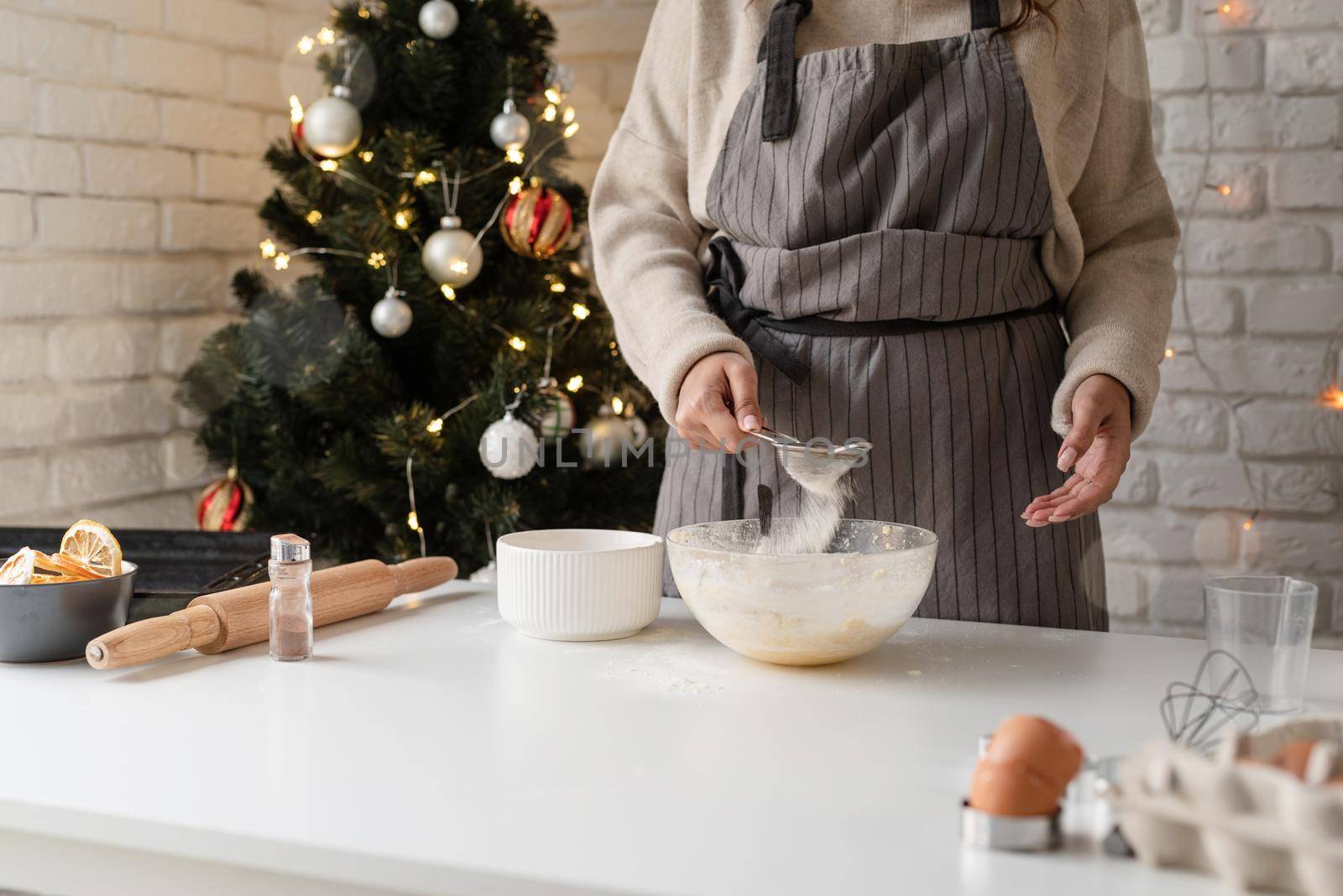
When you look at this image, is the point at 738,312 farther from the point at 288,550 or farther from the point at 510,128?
the point at 510,128

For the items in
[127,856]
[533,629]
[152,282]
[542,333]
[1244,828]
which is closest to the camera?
[1244,828]

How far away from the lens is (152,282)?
7.30 feet

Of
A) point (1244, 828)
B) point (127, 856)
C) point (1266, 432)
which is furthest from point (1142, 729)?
point (1266, 432)

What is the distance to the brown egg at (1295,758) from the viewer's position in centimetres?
60

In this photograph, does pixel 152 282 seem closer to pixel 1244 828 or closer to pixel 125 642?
pixel 125 642

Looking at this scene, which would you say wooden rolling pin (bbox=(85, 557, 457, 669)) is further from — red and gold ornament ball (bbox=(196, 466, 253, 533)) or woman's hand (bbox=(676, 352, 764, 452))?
red and gold ornament ball (bbox=(196, 466, 253, 533))

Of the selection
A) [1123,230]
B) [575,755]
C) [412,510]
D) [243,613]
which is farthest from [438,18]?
[575,755]

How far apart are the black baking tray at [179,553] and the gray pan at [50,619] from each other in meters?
0.10

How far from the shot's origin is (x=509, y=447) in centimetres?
191

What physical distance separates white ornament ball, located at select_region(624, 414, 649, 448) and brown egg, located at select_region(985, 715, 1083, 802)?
4.83ft

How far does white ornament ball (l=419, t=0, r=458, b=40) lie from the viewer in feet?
6.44

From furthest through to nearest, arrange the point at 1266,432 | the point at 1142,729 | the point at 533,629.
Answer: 1. the point at 1266,432
2. the point at 533,629
3. the point at 1142,729

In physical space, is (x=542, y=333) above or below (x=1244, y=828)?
above

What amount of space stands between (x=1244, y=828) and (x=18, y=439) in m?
1.91
